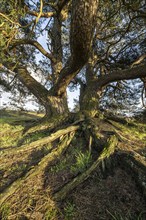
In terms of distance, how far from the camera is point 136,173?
2.34 m

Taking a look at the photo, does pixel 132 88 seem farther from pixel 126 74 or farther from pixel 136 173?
pixel 136 173

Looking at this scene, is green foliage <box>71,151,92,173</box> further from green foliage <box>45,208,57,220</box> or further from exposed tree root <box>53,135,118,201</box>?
green foliage <box>45,208,57,220</box>

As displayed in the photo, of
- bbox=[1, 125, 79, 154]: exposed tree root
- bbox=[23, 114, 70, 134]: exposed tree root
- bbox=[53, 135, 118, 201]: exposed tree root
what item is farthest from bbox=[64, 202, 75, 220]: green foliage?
bbox=[23, 114, 70, 134]: exposed tree root

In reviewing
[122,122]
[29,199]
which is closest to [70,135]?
[29,199]

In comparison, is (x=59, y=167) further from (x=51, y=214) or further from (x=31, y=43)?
(x=31, y=43)

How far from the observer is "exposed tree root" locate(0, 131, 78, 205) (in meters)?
2.33

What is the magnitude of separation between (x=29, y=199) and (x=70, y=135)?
1.94m

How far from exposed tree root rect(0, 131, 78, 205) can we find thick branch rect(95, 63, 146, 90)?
2.49 meters

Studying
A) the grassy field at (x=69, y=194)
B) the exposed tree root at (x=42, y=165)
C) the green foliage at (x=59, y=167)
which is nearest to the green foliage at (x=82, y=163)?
the grassy field at (x=69, y=194)

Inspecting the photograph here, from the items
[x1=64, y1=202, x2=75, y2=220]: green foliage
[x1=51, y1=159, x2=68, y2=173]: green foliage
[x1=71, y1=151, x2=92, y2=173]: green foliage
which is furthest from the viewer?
[x1=51, y1=159, x2=68, y2=173]: green foliage

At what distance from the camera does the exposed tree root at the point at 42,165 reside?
2.33 metres

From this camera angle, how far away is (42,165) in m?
2.92

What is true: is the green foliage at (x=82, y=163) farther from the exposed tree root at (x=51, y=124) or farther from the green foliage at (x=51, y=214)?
the exposed tree root at (x=51, y=124)

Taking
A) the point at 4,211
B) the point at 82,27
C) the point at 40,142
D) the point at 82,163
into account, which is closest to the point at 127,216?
the point at 82,163
